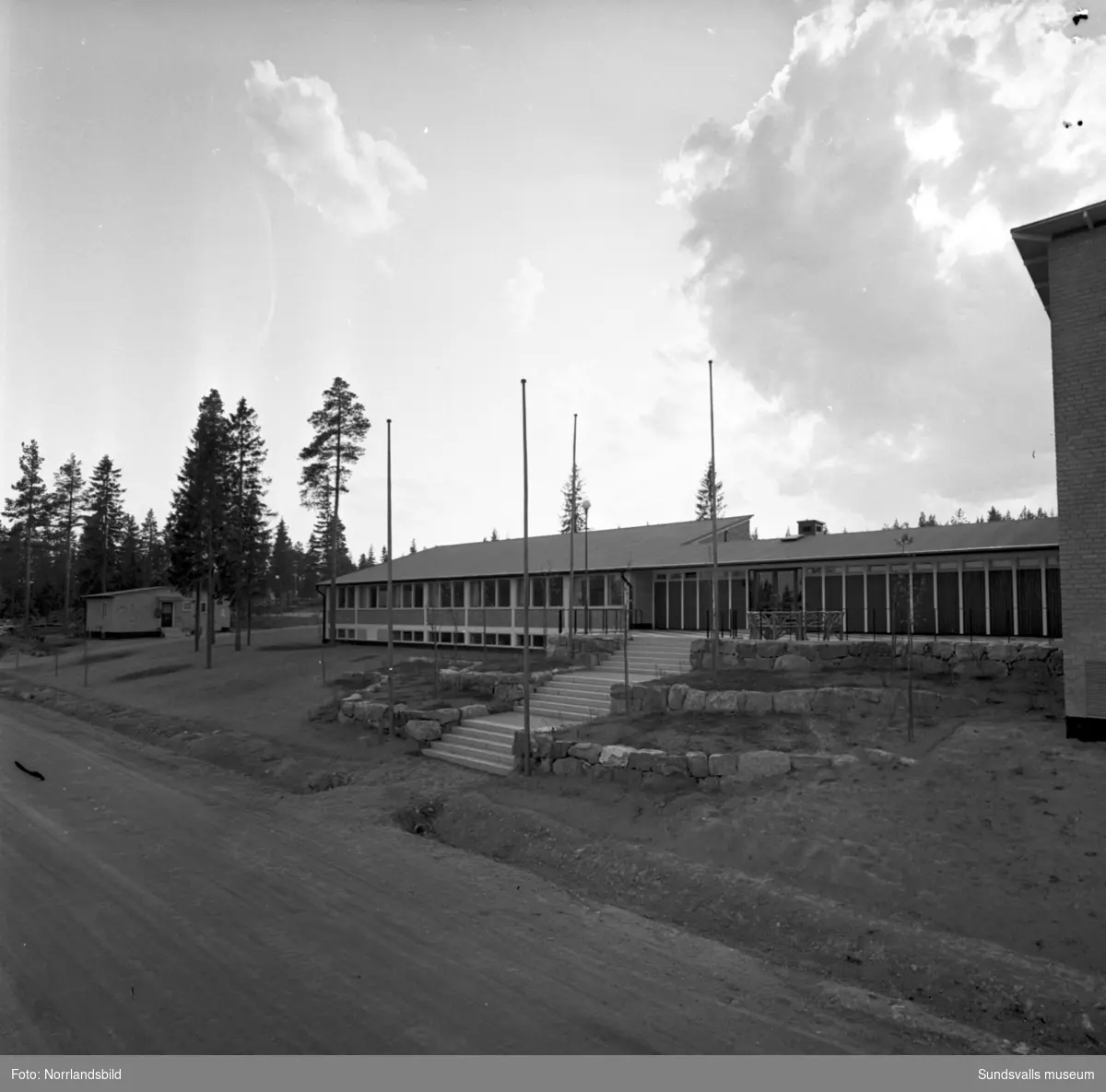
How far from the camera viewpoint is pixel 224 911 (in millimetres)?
7418

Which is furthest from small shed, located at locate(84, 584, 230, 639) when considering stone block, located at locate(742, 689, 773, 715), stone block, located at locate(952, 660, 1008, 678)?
stone block, located at locate(952, 660, 1008, 678)

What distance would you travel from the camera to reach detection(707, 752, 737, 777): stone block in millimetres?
10906

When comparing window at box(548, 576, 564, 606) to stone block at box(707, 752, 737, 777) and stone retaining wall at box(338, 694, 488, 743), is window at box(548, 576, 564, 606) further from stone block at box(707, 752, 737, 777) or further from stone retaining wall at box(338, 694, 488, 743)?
stone block at box(707, 752, 737, 777)

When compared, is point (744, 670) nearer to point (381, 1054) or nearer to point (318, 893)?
point (318, 893)

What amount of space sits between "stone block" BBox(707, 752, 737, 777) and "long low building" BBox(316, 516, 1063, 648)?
4255 millimetres

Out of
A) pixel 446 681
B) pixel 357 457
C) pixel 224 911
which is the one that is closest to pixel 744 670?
pixel 446 681

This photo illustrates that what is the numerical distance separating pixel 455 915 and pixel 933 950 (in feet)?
15.2

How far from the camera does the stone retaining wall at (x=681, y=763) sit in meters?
10.8

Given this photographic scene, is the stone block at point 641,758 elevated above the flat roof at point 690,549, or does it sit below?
below

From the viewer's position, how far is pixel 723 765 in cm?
1094

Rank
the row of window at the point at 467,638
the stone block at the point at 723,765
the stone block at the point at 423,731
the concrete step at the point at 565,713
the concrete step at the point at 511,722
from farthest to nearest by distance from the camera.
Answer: the row of window at the point at 467,638, the stone block at the point at 423,731, the concrete step at the point at 565,713, the concrete step at the point at 511,722, the stone block at the point at 723,765

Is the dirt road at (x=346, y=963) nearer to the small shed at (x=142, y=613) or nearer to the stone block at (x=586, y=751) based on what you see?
the stone block at (x=586, y=751)

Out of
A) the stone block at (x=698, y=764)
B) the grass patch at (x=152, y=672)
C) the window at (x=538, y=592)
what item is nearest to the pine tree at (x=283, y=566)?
the grass patch at (x=152, y=672)

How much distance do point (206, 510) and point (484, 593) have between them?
1558 centimetres
